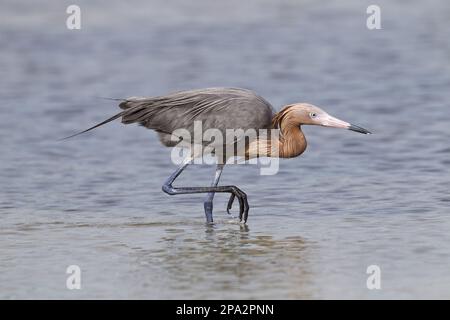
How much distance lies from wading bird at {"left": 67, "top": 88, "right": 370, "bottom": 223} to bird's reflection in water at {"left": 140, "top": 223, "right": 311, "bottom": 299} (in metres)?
0.56

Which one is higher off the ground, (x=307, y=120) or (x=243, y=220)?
(x=307, y=120)

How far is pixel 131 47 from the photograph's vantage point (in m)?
18.6

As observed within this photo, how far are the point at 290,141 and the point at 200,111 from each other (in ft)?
→ 2.68

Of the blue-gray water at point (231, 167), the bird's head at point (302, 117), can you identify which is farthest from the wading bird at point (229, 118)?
the blue-gray water at point (231, 167)

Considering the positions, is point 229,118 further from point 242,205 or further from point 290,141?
point 242,205

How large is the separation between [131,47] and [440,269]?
11.4m

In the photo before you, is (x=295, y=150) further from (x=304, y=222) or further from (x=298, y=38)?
(x=298, y=38)

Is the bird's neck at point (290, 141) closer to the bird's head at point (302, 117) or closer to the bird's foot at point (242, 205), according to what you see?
the bird's head at point (302, 117)

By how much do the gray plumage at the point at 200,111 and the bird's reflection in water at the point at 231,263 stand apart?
35.9 inches

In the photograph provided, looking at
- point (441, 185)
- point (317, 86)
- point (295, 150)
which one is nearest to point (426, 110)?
point (317, 86)

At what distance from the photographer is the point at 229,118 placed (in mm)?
9852

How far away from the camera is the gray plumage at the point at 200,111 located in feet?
32.3

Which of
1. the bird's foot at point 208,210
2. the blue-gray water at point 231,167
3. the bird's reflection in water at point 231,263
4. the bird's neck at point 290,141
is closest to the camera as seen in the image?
the bird's reflection in water at point 231,263

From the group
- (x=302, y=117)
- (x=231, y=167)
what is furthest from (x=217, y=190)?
(x=231, y=167)
